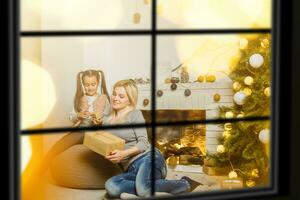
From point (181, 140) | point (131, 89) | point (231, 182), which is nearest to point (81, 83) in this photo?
point (131, 89)

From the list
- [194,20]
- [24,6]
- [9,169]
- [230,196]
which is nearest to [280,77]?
[230,196]

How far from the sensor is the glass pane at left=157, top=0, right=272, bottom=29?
2.66 metres

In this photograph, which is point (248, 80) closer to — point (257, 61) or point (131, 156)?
point (257, 61)

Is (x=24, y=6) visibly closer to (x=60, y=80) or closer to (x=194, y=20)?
(x=60, y=80)

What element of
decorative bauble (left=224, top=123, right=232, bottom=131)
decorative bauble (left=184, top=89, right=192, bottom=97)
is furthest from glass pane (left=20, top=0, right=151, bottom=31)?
decorative bauble (left=224, top=123, right=232, bottom=131)

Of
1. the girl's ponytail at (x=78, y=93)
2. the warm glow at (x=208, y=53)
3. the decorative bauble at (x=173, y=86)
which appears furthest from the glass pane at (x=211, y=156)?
the girl's ponytail at (x=78, y=93)

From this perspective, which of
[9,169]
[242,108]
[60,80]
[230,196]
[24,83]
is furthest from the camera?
[242,108]

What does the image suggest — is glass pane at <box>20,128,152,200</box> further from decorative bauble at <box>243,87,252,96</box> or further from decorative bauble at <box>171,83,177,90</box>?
decorative bauble at <box>243,87,252,96</box>

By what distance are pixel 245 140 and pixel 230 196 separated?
3.60 feet

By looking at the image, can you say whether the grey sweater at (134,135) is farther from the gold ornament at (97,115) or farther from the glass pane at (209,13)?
the glass pane at (209,13)

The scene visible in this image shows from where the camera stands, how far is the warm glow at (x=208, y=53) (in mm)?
2736

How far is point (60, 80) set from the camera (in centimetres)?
254

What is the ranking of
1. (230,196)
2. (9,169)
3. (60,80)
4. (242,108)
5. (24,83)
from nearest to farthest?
(9,169)
(230,196)
(24,83)
(60,80)
(242,108)

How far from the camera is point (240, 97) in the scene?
8.90 ft
